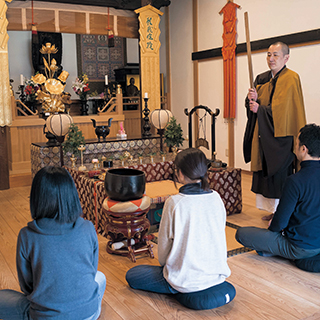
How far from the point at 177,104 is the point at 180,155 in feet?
19.1

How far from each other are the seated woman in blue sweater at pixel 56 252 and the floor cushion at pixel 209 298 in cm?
56

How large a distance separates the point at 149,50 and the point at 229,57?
1315mm

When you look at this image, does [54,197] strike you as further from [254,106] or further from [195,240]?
[254,106]

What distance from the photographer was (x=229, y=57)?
6.14 metres

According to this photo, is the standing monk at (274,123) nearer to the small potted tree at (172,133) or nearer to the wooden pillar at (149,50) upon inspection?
the small potted tree at (172,133)

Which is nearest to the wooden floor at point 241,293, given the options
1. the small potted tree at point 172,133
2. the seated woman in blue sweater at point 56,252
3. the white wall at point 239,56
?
the seated woman in blue sweater at point 56,252

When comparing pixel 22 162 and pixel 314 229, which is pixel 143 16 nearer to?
pixel 22 162

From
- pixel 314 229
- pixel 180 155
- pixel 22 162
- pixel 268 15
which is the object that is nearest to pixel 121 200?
pixel 180 155

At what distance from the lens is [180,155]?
204 centimetres

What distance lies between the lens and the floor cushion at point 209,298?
202cm

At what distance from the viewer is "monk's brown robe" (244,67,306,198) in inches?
133

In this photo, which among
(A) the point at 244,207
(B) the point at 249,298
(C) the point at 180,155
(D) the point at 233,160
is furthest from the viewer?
(D) the point at 233,160

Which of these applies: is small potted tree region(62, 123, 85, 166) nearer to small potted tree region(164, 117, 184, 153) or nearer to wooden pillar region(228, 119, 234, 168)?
small potted tree region(164, 117, 184, 153)

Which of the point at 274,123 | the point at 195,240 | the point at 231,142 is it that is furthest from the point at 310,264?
the point at 231,142
